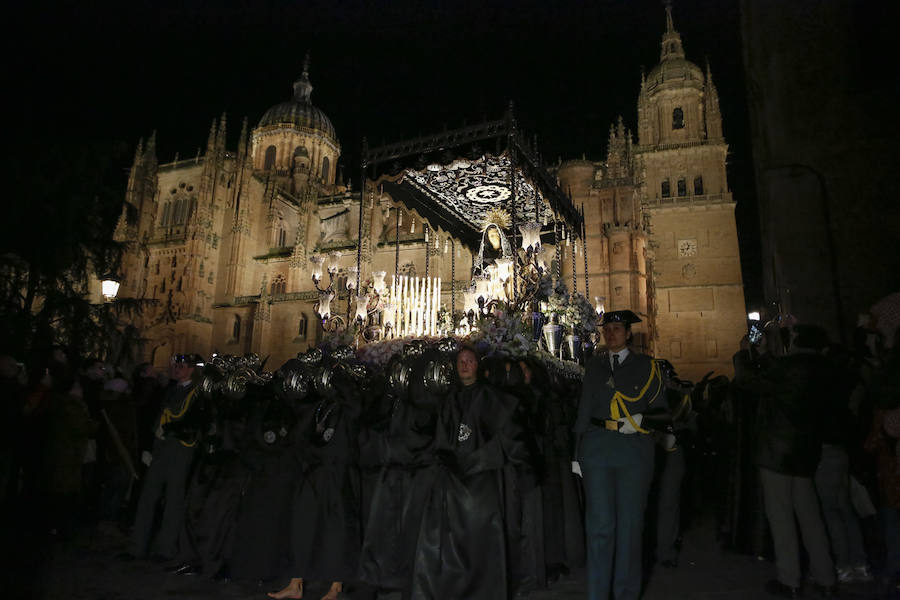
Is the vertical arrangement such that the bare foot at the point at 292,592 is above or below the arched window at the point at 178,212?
below

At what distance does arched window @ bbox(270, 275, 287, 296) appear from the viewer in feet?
130

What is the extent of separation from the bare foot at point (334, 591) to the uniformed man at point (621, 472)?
215 centimetres

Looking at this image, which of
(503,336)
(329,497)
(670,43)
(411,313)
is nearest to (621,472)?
(329,497)

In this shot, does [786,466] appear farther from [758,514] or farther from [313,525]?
[313,525]

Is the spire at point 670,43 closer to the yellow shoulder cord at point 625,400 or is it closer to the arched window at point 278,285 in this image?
the arched window at point 278,285

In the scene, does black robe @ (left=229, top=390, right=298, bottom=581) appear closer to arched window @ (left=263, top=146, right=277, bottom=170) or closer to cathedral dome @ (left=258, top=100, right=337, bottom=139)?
arched window @ (left=263, top=146, right=277, bottom=170)

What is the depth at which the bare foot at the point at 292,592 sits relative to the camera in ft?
14.3

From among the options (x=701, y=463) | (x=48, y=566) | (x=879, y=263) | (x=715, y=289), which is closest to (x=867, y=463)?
(x=879, y=263)

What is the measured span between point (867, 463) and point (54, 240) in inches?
734

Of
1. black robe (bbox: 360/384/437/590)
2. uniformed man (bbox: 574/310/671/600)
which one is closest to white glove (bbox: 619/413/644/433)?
uniformed man (bbox: 574/310/671/600)

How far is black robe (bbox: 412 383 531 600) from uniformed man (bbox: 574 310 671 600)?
0.58 meters

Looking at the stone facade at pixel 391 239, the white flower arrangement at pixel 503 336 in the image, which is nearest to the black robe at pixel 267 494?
the white flower arrangement at pixel 503 336

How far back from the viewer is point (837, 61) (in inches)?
222

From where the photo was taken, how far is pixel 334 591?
14.6 feet
